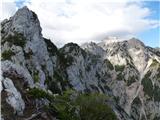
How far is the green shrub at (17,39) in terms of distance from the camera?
14575 centimetres

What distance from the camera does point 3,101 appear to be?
120ft

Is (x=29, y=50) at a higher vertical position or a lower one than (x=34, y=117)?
higher

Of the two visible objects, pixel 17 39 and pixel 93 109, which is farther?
pixel 17 39

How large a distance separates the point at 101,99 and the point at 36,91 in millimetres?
41386

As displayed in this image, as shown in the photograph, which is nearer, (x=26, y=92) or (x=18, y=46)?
(x=26, y=92)

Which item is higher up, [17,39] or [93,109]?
[17,39]

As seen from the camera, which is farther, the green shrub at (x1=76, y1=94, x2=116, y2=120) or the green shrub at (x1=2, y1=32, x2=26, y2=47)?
the green shrub at (x1=2, y1=32, x2=26, y2=47)

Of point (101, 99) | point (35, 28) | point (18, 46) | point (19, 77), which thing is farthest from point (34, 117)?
point (35, 28)

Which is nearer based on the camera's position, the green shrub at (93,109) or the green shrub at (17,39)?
the green shrub at (93,109)

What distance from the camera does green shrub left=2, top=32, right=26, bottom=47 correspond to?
478ft

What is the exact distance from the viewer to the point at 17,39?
147625 millimetres

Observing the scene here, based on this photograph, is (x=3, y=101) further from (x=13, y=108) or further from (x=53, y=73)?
(x=53, y=73)

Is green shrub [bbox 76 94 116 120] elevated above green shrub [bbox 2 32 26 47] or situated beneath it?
situated beneath

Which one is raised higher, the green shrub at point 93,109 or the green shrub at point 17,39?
the green shrub at point 17,39
